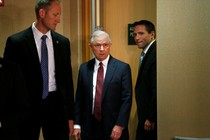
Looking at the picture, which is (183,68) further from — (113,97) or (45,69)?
(45,69)

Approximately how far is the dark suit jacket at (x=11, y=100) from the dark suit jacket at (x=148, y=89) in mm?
961

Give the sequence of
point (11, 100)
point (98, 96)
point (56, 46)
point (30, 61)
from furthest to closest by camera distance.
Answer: point (98, 96)
point (56, 46)
point (30, 61)
point (11, 100)

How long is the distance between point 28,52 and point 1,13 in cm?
71

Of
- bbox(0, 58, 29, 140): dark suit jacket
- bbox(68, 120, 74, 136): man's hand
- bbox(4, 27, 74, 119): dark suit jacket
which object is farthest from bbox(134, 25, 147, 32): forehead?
bbox(0, 58, 29, 140): dark suit jacket

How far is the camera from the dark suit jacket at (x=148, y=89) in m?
2.42

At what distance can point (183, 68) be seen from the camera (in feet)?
6.55

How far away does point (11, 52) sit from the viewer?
2.16m

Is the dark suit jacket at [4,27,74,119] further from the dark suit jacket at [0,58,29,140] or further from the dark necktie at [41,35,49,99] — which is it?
the dark suit jacket at [0,58,29,140]

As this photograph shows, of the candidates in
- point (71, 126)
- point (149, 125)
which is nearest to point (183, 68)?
point (149, 125)

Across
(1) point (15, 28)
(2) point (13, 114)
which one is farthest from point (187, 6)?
Answer: (1) point (15, 28)

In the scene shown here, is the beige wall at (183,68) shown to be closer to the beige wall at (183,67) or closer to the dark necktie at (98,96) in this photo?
the beige wall at (183,67)

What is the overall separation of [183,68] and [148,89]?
1.76 ft

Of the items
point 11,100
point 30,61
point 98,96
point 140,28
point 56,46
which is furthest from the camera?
point 140,28

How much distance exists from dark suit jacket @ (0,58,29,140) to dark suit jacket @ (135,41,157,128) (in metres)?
0.96
